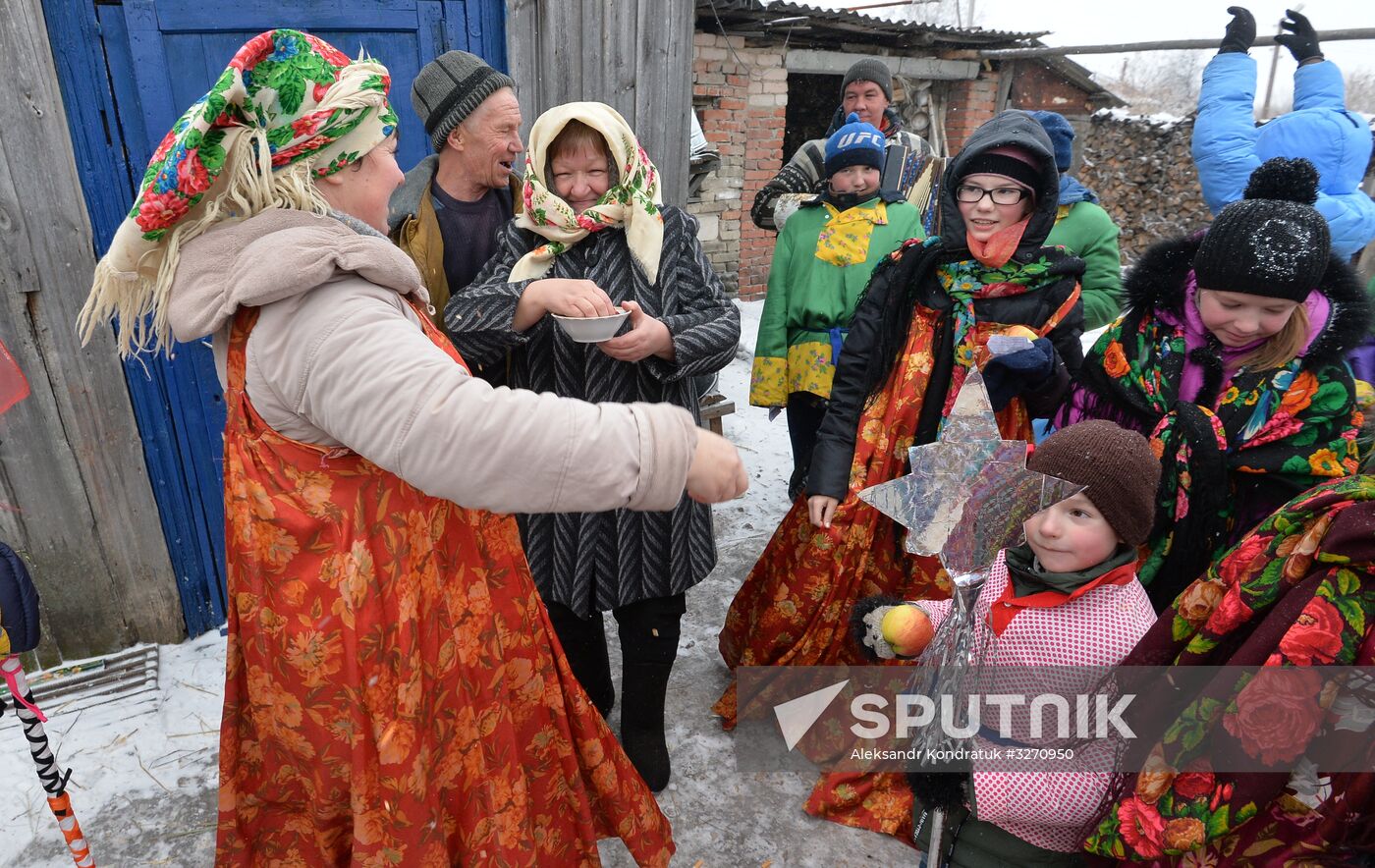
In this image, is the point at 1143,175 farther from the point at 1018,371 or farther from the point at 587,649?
the point at 587,649

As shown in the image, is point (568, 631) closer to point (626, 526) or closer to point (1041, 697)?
point (626, 526)

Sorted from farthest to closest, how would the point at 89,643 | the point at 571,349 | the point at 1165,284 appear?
the point at 89,643
the point at 571,349
the point at 1165,284

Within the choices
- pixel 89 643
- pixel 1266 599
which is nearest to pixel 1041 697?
pixel 1266 599

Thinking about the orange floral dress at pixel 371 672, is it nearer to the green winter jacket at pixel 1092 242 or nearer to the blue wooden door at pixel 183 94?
the blue wooden door at pixel 183 94

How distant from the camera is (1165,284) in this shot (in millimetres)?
2047

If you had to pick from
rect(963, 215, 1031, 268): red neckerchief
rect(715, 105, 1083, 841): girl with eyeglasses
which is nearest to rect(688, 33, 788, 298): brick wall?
rect(715, 105, 1083, 841): girl with eyeglasses

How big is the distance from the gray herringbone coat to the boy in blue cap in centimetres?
113

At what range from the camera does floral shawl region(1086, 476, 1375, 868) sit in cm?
113

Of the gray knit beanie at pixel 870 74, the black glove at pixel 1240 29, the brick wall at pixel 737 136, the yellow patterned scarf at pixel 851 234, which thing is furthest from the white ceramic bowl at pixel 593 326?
the brick wall at pixel 737 136

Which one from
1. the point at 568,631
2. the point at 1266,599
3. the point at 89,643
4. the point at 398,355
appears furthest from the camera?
the point at 89,643

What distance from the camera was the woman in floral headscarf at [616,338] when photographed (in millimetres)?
2055

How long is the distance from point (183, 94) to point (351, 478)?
2203mm

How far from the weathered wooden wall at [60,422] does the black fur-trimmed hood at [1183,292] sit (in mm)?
3311

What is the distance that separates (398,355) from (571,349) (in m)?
1.08
